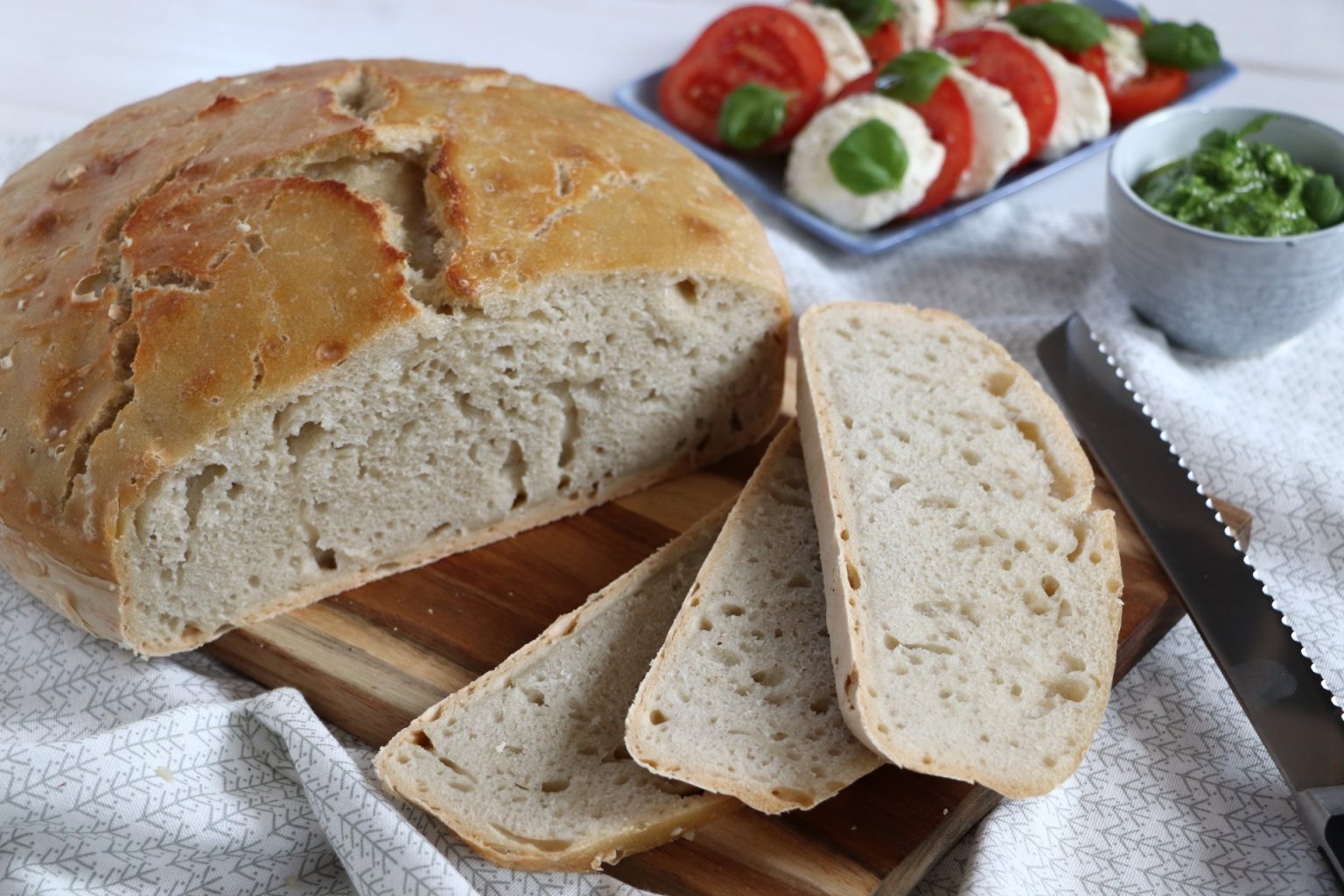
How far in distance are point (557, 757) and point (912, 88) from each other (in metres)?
2.65

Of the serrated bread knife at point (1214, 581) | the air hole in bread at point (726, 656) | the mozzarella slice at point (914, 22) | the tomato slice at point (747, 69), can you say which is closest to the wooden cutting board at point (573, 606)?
the serrated bread knife at point (1214, 581)

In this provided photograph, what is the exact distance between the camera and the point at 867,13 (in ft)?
16.0

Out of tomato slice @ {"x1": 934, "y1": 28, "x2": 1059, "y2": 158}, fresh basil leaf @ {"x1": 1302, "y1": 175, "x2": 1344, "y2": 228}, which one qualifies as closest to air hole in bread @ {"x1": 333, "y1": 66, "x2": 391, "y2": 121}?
tomato slice @ {"x1": 934, "y1": 28, "x2": 1059, "y2": 158}

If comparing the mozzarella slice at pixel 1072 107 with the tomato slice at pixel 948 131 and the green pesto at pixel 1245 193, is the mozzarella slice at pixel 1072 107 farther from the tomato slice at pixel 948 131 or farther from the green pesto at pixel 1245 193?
the green pesto at pixel 1245 193

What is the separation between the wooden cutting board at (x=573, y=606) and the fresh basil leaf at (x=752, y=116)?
141 centimetres

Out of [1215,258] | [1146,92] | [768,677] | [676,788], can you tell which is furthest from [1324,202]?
[676,788]

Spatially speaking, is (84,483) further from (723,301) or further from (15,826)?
(723,301)

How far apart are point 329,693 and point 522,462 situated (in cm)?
74

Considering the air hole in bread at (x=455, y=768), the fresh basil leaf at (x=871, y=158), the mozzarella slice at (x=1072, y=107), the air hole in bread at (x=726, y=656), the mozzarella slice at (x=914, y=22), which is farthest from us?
the mozzarella slice at (x=914, y=22)

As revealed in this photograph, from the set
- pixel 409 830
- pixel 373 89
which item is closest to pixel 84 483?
pixel 409 830

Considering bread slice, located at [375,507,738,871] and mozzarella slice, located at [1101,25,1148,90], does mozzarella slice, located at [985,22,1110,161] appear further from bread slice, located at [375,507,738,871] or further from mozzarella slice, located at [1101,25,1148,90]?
bread slice, located at [375,507,738,871]

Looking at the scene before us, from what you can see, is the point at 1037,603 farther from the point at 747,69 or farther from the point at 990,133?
the point at 747,69

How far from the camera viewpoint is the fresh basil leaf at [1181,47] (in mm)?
4762

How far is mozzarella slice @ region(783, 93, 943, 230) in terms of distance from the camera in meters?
4.12
